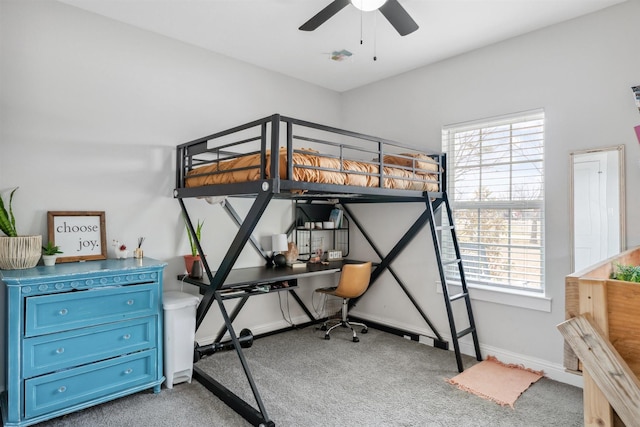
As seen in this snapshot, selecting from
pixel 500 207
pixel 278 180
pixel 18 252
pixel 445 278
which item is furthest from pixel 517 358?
pixel 18 252

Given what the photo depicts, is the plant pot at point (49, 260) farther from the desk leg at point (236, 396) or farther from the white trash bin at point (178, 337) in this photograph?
the desk leg at point (236, 396)

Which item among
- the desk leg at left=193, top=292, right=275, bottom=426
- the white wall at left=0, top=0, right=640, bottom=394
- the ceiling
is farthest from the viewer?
the ceiling

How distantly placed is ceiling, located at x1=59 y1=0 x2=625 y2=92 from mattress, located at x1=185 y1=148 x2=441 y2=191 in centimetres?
99

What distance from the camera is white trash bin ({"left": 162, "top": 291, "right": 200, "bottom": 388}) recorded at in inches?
103

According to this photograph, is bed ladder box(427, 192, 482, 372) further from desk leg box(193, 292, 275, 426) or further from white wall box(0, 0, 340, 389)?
white wall box(0, 0, 340, 389)

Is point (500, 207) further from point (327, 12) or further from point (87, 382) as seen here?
point (87, 382)

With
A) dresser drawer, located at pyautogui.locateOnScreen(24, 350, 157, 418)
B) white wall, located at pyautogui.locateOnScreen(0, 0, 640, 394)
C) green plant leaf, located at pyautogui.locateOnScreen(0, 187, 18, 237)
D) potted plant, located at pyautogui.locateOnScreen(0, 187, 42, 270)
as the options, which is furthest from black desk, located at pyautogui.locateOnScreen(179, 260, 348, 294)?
green plant leaf, located at pyautogui.locateOnScreen(0, 187, 18, 237)

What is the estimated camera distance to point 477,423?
2.22 metres

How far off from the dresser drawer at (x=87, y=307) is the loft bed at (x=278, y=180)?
425 mm

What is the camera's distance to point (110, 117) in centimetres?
280

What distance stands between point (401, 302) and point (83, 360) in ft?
9.23

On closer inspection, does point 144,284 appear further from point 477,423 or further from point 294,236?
point 477,423

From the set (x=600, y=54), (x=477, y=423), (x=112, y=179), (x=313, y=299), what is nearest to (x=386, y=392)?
(x=477, y=423)

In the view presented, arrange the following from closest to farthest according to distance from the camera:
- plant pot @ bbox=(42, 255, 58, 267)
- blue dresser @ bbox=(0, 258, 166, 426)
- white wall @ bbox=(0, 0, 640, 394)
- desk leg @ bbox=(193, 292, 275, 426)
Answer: blue dresser @ bbox=(0, 258, 166, 426)
desk leg @ bbox=(193, 292, 275, 426)
plant pot @ bbox=(42, 255, 58, 267)
white wall @ bbox=(0, 0, 640, 394)
